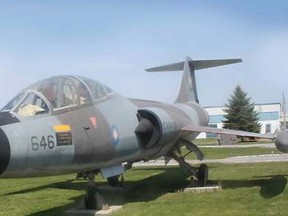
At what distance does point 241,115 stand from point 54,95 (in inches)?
2219

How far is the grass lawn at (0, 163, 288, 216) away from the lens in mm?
9531

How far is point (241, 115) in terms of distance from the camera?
62.2 m

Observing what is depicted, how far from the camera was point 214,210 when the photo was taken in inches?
368

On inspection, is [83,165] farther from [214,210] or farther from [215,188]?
[215,188]

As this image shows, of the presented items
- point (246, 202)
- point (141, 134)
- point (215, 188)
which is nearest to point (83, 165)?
point (141, 134)

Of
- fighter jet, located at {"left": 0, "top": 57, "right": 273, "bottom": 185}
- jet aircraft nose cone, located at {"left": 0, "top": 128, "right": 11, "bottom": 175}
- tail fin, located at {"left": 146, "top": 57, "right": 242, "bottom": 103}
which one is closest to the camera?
jet aircraft nose cone, located at {"left": 0, "top": 128, "right": 11, "bottom": 175}

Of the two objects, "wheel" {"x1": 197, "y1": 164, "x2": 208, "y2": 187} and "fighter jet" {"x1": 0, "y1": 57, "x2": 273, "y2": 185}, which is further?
"wheel" {"x1": 197, "y1": 164, "x2": 208, "y2": 187}

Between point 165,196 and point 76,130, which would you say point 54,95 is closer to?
point 76,130

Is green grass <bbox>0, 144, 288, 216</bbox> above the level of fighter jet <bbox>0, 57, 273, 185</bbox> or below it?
below

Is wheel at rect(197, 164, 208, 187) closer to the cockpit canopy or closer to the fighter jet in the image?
the fighter jet

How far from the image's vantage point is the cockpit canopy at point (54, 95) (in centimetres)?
745

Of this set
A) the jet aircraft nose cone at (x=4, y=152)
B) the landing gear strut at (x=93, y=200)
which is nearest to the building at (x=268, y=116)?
the landing gear strut at (x=93, y=200)

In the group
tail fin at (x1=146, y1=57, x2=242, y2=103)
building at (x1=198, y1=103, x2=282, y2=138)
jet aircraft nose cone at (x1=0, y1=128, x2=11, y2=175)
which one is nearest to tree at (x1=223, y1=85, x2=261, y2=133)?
building at (x1=198, y1=103, x2=282, y2=138)

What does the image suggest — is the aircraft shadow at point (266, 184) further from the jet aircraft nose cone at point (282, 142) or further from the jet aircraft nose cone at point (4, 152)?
the jet aircraft nose cone at point (4, 152)
